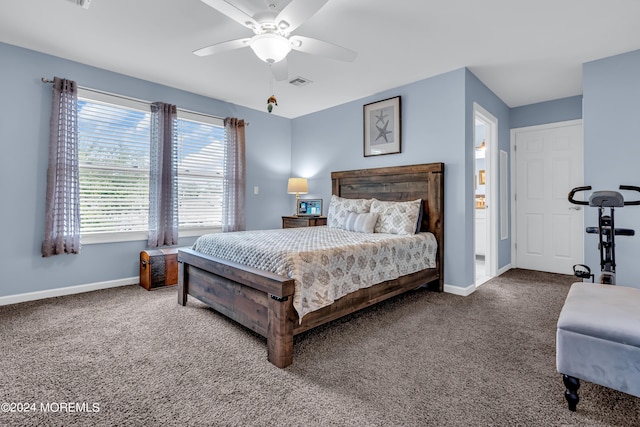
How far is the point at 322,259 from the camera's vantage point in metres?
2.19

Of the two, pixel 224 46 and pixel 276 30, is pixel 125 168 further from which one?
pixel 276 30

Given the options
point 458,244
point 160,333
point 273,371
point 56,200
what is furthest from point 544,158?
point 56,200

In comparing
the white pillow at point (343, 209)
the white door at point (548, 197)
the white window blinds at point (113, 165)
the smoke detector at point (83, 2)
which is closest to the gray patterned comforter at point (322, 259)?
the white pillow at point (343, 209)

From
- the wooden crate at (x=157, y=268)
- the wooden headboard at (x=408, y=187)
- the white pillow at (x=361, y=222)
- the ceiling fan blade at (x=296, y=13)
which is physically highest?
the ceiling fan blade at (x=296, y=13)

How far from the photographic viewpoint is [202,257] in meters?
2.73

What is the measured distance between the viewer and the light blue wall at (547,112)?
4.30 meters

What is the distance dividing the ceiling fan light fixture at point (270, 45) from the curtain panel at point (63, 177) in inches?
93.1

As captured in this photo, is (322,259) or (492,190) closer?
(322,259)

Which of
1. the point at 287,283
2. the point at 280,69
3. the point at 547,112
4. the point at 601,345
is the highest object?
the point at 547,112

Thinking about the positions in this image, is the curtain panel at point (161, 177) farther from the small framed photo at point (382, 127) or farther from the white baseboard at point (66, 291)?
the small framed photo at point (382, 127)

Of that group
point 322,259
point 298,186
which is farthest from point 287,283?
point 298,186

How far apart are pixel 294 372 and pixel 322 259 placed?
73 centimetres

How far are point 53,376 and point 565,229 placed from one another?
18.8 feet

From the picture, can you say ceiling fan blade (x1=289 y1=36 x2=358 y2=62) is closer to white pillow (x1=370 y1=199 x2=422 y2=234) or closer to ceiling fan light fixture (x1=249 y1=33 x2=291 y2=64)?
ceiling fan light fixture (x1=249 y1=33 x2=291 y2=64)
